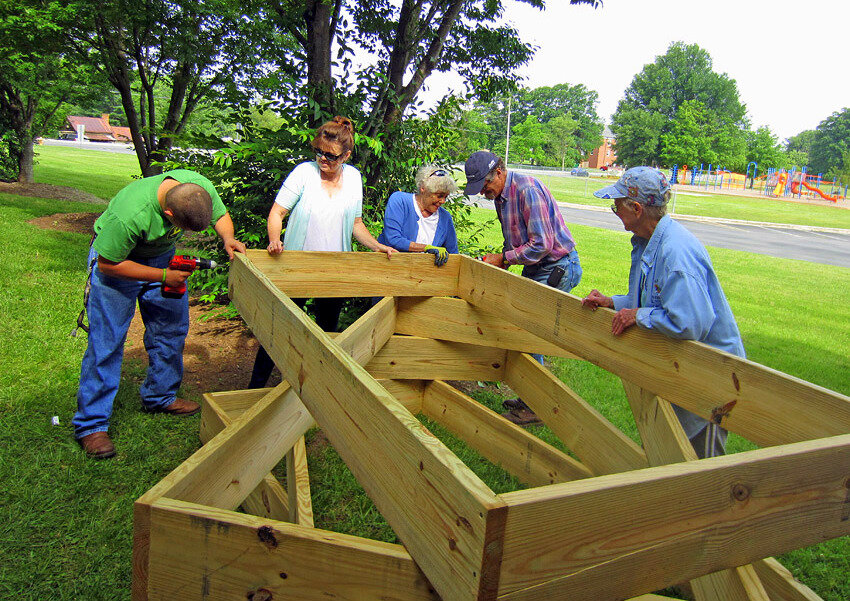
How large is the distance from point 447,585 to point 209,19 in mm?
10142

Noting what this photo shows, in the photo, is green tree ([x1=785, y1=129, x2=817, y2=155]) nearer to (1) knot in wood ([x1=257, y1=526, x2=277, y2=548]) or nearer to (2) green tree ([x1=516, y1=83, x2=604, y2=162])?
(2) green tree ([x1=516, y1=83, x2=604, y2=162])

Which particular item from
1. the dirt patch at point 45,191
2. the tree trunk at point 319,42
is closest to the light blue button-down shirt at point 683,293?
the tree trunk at point 319,42

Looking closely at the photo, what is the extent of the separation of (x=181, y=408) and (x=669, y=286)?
3.56m

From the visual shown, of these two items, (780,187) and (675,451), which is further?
(780,187)

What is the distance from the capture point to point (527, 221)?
176 inches

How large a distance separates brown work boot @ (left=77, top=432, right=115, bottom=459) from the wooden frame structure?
2.74 feet

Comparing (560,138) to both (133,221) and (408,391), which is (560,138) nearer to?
(408,391)

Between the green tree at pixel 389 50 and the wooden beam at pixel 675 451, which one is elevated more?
the green tree at pixel 389 50

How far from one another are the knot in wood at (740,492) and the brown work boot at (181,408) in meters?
3.94

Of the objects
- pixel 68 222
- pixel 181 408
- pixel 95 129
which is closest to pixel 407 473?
pixel 181 408

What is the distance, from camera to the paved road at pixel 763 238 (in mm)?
18938

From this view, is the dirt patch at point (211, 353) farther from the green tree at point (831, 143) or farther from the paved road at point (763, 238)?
the green tree at point (831, 143)

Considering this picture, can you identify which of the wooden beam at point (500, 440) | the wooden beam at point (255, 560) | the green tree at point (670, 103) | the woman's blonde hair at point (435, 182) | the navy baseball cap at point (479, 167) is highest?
the green tree at point (670, 103)

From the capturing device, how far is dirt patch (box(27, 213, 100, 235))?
36.6 ft
